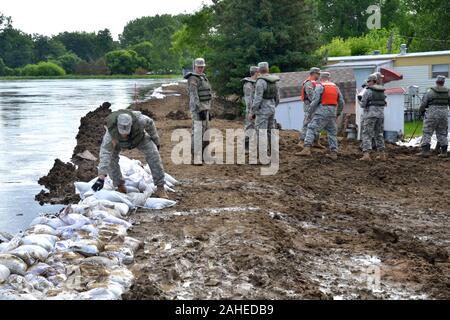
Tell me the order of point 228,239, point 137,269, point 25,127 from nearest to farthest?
point 137,269, point 228,239, point 25,127

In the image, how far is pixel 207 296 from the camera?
509 cm

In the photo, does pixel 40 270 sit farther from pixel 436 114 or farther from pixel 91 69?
pixel 91 69

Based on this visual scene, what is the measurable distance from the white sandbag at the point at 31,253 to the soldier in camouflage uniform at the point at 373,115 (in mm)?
7588

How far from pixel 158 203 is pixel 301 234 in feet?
7.09

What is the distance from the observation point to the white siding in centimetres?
2736

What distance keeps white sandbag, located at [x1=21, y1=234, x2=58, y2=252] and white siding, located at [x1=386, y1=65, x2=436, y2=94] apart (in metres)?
23.2

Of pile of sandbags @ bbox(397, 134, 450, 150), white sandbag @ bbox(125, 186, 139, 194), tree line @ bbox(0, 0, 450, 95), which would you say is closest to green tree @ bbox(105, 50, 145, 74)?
tree line @ bbox(0, 0, 450, 95)

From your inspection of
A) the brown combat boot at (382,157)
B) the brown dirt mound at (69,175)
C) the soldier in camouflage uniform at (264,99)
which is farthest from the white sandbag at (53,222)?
the brown combat boot at (382,157)

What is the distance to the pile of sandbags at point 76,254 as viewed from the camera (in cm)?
516

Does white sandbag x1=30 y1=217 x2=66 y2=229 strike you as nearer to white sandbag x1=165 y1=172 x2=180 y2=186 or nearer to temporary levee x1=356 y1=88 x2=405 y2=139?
white sandbag x1=165 y1=172 x2=180 y2=186

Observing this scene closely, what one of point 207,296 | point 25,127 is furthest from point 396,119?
point 25,127

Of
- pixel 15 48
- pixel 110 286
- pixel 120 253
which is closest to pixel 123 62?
pixel 15 48

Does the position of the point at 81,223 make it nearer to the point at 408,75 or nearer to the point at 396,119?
the point at 396,119
